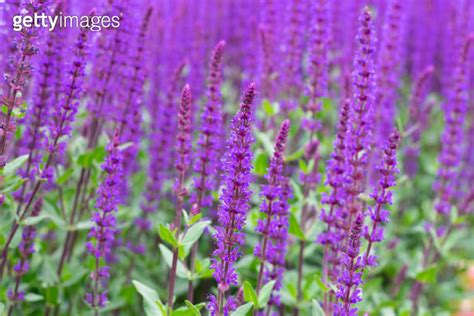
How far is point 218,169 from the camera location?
6.16m

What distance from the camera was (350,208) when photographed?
4.55 m

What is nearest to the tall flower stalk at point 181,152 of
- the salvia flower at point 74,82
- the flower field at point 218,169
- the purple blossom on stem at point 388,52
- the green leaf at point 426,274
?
the flower field at point 218,169

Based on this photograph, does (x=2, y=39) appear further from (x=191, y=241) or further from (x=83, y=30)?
(x=191, y=241)

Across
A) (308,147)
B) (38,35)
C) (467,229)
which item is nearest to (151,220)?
(308,147)

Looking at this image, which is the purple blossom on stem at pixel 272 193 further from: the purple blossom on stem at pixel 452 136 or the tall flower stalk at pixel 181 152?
the purple blossom on stem at pixel 452 136

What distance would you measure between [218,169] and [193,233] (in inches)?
Answer: 76.6

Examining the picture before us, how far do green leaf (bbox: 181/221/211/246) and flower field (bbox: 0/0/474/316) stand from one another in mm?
23

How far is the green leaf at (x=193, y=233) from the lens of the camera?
13.8ft

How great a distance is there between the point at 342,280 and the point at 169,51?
182 inches

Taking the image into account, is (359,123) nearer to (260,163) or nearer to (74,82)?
(260,163)

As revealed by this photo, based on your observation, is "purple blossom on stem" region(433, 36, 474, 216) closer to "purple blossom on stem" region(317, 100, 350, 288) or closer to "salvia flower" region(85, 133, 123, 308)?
"purple blossom on stem" region(317, 100, 350, 288)

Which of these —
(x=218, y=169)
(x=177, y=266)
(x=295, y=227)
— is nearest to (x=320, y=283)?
(x=295, y=227)

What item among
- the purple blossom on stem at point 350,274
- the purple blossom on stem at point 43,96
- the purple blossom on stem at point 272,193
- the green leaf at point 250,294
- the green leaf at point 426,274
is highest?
the purple blossom on stem at point 43,96

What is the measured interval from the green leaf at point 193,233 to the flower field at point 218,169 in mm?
23
